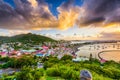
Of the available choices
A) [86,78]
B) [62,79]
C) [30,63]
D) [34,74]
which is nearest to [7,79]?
[34,74]

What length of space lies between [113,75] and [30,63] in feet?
37.7

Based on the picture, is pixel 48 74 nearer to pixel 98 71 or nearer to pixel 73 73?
pixel 73 73

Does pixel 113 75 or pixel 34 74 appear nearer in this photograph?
pixel 34 74

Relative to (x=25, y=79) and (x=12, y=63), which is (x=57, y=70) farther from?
(x=12, y=63)

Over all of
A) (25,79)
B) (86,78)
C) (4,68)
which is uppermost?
(86,78)

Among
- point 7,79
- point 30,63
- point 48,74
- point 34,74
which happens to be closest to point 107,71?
point 48,74

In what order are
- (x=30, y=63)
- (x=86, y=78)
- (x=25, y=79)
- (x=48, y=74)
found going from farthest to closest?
(x=30, y=63) → (x=48, y=74) → (x=25, y=79) → (x=86, y=78)

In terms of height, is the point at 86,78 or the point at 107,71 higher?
the point at 86,78

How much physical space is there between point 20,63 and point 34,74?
423 inches

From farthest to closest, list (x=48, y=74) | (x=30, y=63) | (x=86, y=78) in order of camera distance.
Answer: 1. (x=30, y=63)
2. (x=48, y=74)
3. (x=86, y=78)

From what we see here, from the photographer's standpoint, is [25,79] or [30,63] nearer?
[25,79]

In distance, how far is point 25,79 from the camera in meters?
9.78

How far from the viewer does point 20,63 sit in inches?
811

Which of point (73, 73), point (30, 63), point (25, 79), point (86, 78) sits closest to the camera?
point (86, 78)
